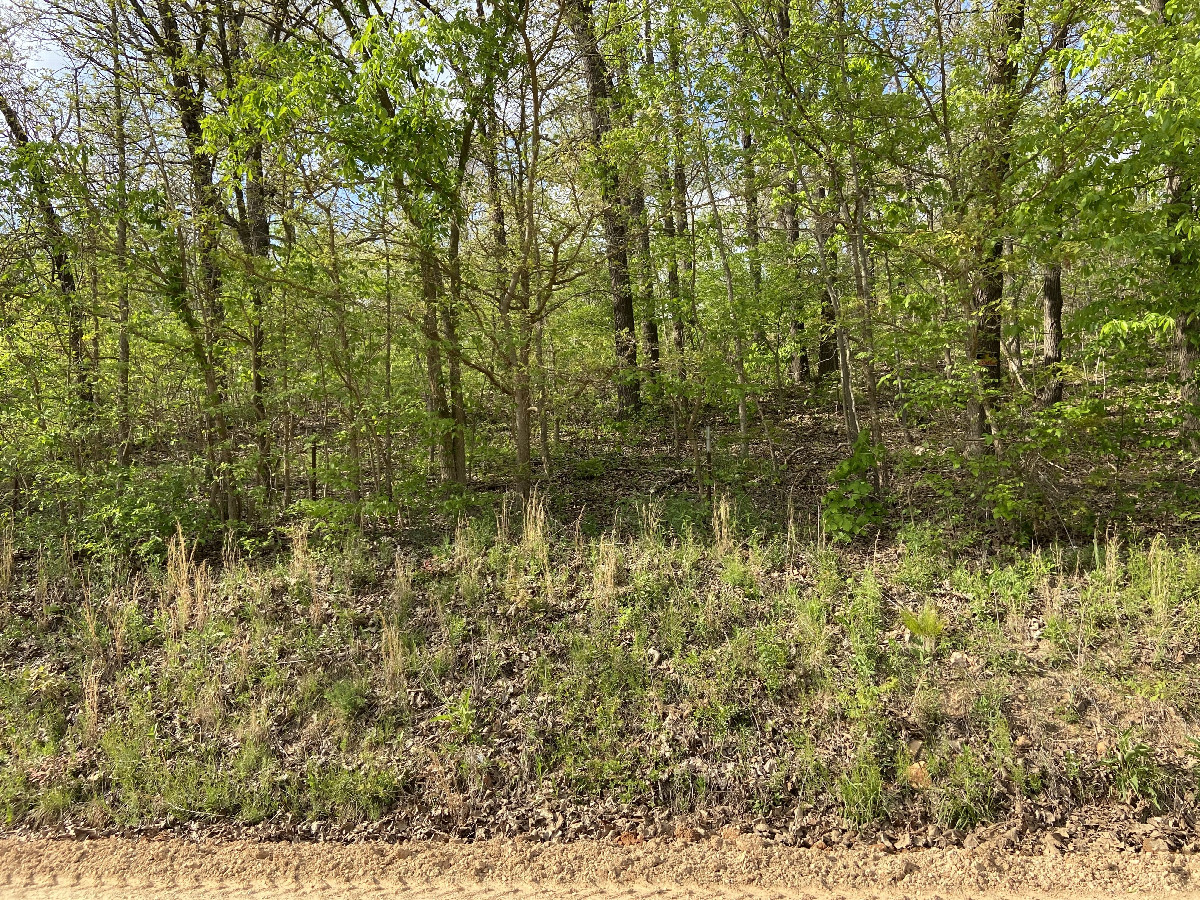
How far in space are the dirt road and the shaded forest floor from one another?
0.41ft

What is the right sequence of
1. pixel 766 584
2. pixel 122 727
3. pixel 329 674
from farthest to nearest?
pixel 766 584 < pixel 329 674 < pixel 122 727

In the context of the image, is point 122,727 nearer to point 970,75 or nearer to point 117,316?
point 117,316

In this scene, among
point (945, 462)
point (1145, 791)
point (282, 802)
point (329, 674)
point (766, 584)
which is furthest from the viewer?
point (945, 462)

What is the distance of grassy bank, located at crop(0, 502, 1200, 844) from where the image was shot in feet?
12.5

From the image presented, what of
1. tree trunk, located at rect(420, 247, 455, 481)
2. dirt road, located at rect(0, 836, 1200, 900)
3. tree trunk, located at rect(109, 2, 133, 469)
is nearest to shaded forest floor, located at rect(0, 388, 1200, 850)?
dirt road, located at rect(0, 836, 1200, 900)

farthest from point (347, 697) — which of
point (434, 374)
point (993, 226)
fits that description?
point (993, 226)

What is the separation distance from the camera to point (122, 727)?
467 centimetres

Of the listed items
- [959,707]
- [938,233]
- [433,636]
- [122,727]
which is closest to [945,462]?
[938,233]

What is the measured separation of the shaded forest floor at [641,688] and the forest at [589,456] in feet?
0.11

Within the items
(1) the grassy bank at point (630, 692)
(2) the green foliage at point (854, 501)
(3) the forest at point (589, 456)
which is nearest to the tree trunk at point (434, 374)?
(3) the forest at point (589, 456)

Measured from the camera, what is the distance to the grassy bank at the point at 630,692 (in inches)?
150

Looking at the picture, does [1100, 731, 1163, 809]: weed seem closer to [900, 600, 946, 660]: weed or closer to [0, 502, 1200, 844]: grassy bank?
[0, 502, 1200, 844]: grassy bank

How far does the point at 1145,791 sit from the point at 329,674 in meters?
5.29

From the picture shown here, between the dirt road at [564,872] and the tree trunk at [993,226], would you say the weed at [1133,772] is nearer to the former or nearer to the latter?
the dirt road at [564,872]
